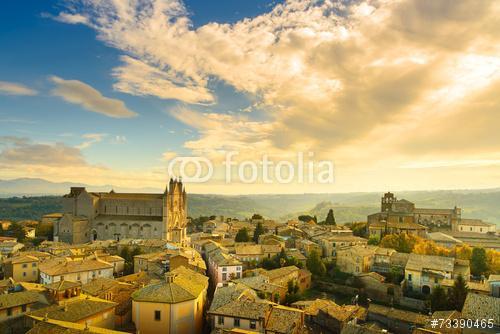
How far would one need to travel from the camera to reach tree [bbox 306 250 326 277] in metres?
46.8

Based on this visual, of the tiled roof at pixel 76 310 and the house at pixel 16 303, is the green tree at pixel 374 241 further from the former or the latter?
the house at pixel 16 303

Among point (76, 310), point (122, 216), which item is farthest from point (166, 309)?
point (122, 216)

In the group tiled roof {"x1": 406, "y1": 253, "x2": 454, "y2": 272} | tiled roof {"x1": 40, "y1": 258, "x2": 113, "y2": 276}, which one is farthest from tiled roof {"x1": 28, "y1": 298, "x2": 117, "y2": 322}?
tiled roof {"x1": 406, "y1": 253, "x2": 454, "y2": 272}

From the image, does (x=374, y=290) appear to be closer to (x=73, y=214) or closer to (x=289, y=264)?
(x=289, y=264)

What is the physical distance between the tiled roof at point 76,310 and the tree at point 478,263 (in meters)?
40.6

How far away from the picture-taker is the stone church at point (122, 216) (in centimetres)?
7338

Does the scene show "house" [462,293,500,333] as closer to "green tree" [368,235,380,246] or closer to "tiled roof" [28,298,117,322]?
"tiled roof" [28,298,117,322]

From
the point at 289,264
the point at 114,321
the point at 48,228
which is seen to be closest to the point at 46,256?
the point at 114,321

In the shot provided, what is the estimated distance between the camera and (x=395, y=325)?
3133cm

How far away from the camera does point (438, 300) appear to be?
3484 cm

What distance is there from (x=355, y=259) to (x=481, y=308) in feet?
61.6

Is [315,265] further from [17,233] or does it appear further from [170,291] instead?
[17,233]

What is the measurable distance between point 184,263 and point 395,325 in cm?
2232

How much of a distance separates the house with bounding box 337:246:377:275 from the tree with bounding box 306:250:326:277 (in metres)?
2.66
